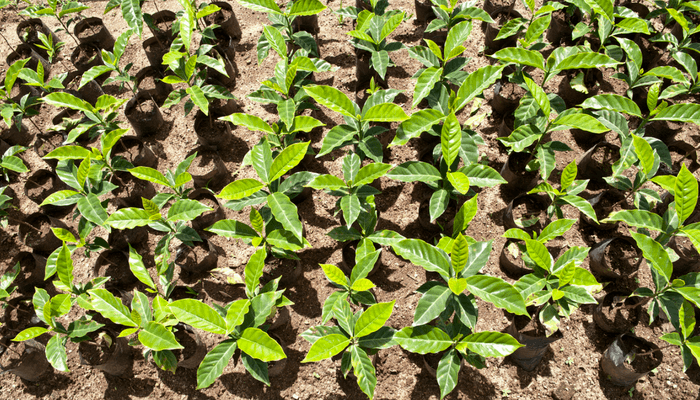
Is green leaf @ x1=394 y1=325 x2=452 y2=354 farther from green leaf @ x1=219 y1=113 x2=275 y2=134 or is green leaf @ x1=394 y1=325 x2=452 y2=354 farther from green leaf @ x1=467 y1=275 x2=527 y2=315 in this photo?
green leaf @ x1=219 y1=113 x2=275 y2=134

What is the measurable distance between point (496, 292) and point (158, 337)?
216cm

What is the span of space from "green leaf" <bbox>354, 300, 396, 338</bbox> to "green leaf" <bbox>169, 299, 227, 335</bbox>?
0.83m

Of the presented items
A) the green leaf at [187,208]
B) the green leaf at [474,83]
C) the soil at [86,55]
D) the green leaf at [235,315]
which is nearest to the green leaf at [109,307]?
the green leaf at [187,208]

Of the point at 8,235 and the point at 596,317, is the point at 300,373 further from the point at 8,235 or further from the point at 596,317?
the point at 8,235

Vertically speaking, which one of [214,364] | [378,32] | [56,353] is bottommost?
[56,353]

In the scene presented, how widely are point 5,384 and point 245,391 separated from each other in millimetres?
2170

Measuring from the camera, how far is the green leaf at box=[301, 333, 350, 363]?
2467 mm

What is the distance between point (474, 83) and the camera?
3230 millimetres

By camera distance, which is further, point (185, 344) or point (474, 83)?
point (185, 344)

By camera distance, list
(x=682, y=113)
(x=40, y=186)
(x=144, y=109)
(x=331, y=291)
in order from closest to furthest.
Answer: (x=682, y=113) → (x=331, y=291) → (x=40, y=186) → (x=144, y=109)

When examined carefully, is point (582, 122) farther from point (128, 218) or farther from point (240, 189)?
point (128, 218)

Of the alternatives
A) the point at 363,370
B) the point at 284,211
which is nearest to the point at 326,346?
the point at 363,370

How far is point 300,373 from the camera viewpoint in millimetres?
3463

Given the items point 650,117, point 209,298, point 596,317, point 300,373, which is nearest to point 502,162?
point 650,117
